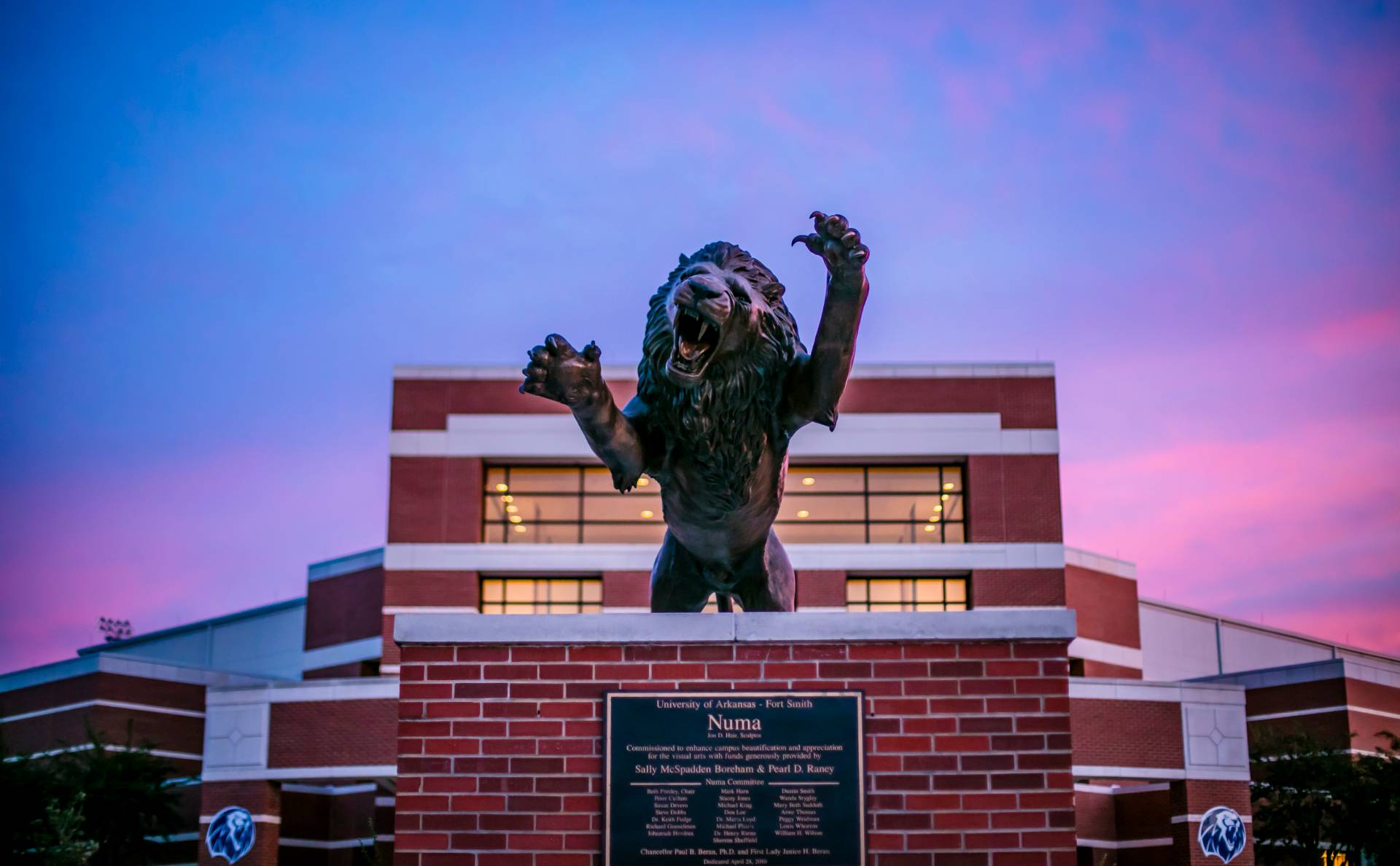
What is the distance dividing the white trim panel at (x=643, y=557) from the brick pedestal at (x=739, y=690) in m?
30.3

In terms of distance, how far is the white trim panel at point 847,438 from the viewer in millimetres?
37594

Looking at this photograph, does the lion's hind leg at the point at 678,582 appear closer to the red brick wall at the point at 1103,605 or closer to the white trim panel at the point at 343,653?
the white trim panel at the point at 343,653

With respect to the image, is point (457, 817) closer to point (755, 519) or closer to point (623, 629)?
point (623, 629)

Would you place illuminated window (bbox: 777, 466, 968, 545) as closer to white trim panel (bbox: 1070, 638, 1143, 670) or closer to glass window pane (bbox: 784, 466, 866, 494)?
glass window pane (bbox: 784, 466, 866, 494)

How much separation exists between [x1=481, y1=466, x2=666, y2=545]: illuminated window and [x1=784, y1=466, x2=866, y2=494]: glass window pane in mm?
3873

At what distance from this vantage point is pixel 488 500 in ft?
125

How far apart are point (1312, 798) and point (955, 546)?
33.2 ft

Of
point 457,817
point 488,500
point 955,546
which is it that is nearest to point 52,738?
point 488,500

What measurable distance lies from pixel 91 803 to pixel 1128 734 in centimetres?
2218

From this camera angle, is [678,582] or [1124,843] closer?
[678,582]

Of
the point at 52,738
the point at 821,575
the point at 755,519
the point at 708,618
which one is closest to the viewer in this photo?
the point at 708,618

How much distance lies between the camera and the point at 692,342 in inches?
247

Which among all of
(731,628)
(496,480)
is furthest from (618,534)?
(731,628)

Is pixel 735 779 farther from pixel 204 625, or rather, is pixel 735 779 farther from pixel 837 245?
pixel 204 625
